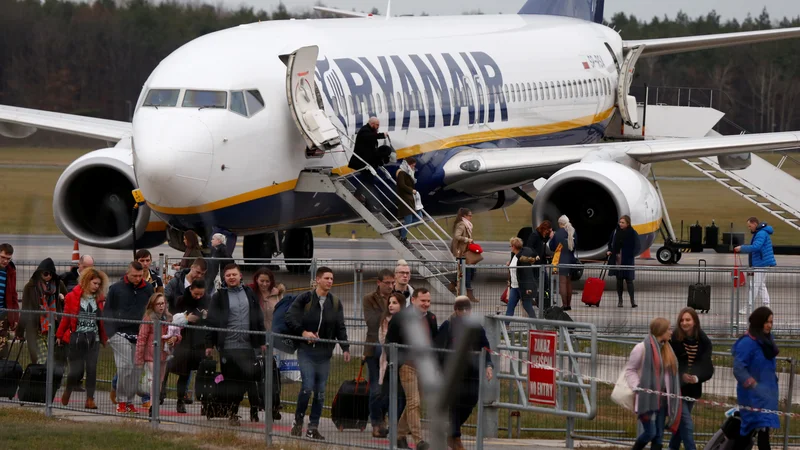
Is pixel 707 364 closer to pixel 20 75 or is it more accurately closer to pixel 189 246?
pixel 189 246

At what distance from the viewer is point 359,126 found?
21750 mm

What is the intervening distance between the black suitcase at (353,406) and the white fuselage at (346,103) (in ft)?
23.4

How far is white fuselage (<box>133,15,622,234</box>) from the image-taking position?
1911 cm

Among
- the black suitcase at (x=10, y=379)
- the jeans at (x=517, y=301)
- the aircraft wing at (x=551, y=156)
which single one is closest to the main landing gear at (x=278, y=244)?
the aircraft wing at (x=551, y=156)

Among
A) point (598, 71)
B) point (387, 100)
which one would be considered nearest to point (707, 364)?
point (387, 100)

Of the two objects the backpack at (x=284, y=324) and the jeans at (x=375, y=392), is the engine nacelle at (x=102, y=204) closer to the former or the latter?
the backpack at (x=284, y=324)

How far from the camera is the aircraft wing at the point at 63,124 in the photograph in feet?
88.0

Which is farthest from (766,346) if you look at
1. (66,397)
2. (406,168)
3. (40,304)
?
(406,168)

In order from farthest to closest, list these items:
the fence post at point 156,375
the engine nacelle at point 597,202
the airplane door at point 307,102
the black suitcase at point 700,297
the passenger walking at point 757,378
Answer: the engine nacelle at point 597,202 → the airplane door at point 307,102 → the black suitcase at point 700,297 → the fence post at point 156,375 → the passenger walking at point 757,378

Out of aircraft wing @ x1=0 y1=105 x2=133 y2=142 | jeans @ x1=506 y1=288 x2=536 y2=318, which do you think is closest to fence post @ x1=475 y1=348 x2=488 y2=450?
jeans @ x1=506 y1=288 x2=536 y2=318

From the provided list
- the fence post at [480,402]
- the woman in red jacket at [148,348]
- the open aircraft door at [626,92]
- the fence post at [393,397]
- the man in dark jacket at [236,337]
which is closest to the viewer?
the fence post at [480,402]

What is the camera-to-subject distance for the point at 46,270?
16359mm

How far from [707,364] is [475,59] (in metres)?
15.3

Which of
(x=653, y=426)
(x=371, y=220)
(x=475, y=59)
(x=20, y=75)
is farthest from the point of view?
(x=20, y=75)
